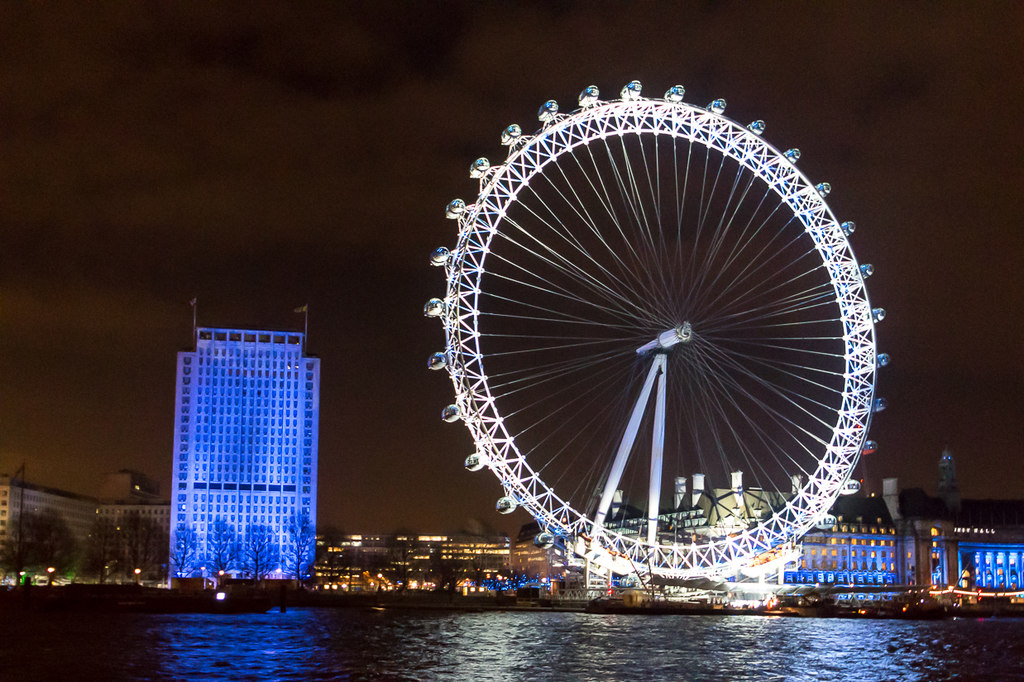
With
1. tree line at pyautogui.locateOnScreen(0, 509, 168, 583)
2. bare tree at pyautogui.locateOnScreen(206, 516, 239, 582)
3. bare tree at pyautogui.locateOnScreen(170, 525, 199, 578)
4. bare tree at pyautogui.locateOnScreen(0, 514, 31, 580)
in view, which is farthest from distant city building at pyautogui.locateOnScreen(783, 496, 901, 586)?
bare tree at pyautogui.locateOnScreen(0, 514, 31, 580)

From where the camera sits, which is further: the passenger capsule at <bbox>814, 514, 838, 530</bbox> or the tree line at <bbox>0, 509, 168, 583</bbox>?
the tree line at <bbox>0, 509, 168, 583</bbox>

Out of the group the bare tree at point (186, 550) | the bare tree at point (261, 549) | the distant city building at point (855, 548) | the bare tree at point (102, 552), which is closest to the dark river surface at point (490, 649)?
the bare tree at point (102, 552)

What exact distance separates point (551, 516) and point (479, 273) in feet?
52.9

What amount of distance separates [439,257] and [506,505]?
47.7 feet

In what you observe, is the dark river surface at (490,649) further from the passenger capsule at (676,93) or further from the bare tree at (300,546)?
the bare tree at (300,546)

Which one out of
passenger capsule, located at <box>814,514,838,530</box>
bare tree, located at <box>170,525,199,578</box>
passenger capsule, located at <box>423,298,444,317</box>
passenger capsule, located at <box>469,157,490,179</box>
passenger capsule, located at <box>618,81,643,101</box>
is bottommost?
bare tree, located at <box>170,525,199,578</box>

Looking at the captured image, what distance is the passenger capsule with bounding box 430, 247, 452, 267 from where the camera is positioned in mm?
65188

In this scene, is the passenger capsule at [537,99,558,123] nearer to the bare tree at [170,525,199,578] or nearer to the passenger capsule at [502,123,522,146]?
the passenger capsule at [502,123,522,146]

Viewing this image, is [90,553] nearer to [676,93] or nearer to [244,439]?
[244,439]

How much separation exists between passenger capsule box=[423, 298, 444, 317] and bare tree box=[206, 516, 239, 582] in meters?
92.6

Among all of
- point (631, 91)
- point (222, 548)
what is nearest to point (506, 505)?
point (631, 91)

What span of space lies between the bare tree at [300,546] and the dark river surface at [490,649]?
74.4 metres

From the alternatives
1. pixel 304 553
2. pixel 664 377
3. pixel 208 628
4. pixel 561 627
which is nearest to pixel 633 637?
pixel 561 627

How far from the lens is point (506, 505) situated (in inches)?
2714
